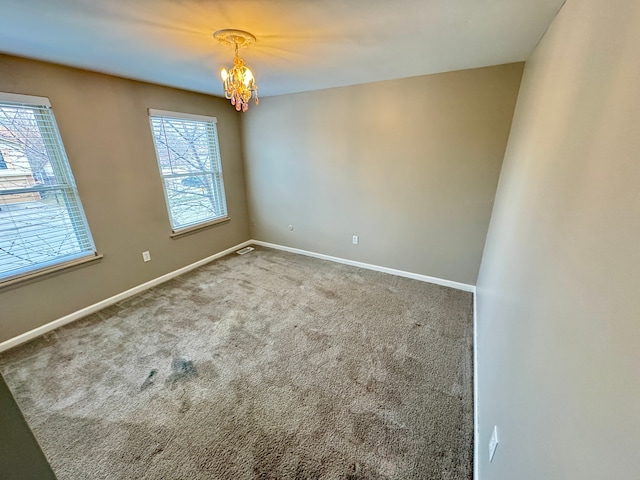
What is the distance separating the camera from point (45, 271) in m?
2.32

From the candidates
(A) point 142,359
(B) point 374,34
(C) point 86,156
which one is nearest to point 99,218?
(C) point 86,156

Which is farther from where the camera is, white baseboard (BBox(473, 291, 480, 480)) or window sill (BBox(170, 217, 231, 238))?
window sill (BBox(170, 217, 231, 238))

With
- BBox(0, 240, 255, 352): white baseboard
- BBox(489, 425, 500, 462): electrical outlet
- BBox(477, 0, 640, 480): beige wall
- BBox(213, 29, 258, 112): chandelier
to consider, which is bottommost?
BBox(0, 240, 255, 352): white baseboard

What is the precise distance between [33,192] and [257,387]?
2473 mm

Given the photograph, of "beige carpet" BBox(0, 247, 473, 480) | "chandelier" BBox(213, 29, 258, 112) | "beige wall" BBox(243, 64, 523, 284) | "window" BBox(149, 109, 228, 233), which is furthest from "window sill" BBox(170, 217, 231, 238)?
"chandelier" BBox(213, 29, 258, 112)

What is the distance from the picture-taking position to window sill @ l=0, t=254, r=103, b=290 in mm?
2146

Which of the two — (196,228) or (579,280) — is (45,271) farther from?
(579,280)

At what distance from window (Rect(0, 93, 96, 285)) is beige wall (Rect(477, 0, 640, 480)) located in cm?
344

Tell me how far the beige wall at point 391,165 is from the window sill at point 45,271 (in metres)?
2.30

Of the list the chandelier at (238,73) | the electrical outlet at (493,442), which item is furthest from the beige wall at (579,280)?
the chandelier at (238,73)

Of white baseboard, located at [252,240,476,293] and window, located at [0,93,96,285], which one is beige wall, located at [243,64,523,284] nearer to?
white baseboard, located at [252,240,476,293]

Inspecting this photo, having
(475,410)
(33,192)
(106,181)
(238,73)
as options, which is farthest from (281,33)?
(475,410)

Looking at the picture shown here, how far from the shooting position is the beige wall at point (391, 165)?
8.30ft

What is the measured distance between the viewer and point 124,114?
106 inches
